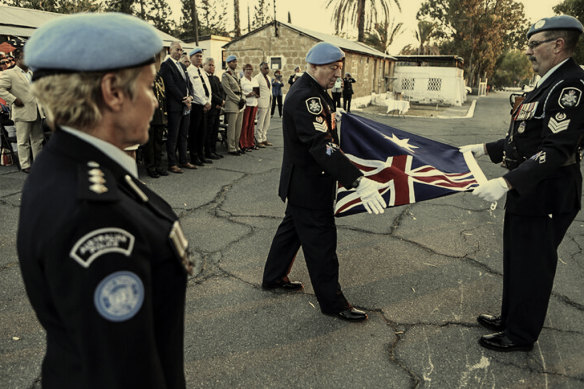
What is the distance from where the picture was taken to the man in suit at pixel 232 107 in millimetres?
8945

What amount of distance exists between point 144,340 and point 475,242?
14.2ft

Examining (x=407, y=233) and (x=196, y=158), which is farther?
(x=196, y=158)

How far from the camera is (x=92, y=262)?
862 millimetres

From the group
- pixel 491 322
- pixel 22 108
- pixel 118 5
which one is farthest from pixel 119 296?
pixel 118 5

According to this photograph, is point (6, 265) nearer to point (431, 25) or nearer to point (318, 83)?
point (318, 83)

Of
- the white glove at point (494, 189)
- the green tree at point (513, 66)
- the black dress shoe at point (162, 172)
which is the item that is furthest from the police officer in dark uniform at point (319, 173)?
the green tree at point (513, 66)

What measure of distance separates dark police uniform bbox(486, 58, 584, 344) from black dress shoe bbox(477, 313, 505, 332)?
0.62ft

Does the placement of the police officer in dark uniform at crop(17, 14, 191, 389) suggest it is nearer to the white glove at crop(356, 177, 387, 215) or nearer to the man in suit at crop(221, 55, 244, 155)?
the white glove at crop(356, 177, 387, 215)

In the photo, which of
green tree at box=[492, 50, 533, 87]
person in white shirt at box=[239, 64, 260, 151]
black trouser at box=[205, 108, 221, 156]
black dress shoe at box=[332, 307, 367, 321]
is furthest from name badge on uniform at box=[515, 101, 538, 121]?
green tree at box=[492, 50, 533, 87]

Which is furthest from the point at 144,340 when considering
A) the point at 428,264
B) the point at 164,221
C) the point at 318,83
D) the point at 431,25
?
the point at 431,25

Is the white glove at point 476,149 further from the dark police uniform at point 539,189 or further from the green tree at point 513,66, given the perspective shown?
the green tree at point 513,66

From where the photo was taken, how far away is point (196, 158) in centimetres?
817

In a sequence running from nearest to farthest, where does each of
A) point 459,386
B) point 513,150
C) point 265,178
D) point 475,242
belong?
1. point 459,386
2. point 513,150
3. point 475,242
4. point 265,178

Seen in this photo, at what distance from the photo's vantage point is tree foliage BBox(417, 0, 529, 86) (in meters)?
50.4
